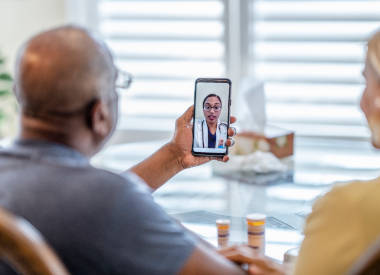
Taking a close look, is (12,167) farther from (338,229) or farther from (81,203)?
(338,229)

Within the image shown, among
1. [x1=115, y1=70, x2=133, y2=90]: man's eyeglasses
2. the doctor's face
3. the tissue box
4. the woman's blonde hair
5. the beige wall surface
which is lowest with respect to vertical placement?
the tissue box

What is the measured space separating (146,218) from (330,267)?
32cm

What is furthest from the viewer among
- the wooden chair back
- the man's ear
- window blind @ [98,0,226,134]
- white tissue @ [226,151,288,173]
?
window blind @ [98,0,226,134]

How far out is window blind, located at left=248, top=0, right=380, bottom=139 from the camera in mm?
3254

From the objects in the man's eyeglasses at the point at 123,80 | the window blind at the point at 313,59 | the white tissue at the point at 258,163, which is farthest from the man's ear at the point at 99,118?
the window blind at the point at 313,59

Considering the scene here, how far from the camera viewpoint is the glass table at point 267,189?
1.79 m

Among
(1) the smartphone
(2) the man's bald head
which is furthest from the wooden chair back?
(1) the smartphone

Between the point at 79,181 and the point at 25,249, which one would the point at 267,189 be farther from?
the point at 25,249

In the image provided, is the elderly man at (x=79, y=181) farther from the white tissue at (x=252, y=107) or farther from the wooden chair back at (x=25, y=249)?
the white tissue at (x=252, y=107)

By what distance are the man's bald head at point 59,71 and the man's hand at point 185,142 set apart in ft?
2.21

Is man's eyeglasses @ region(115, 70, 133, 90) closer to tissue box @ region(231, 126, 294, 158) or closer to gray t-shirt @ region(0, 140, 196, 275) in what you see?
gray t-shirt @ region(0, 140, 196, 275)

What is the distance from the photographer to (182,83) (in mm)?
3535

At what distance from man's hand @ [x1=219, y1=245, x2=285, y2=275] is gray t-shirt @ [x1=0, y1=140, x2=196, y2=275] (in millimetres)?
211

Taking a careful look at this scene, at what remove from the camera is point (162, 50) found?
3.54 meters
